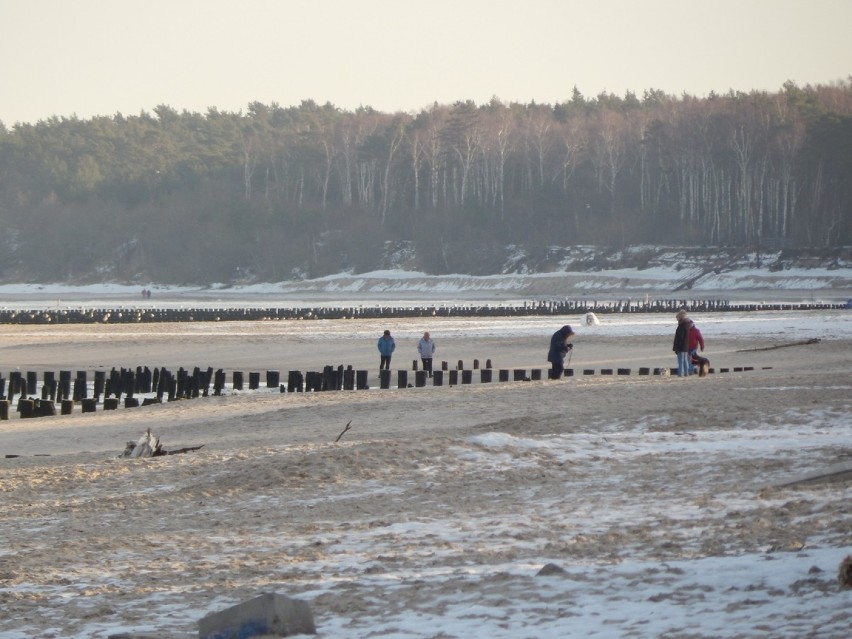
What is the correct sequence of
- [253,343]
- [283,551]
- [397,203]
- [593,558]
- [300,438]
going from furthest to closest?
[397,203] → [253,343] → [300,438] → [283,551] → [593,558]

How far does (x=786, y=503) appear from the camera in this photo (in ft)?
34.0

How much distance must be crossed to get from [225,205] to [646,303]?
74.6 meters

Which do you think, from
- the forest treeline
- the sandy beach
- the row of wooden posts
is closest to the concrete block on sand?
the sandy beach

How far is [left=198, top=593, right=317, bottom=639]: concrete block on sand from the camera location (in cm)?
740

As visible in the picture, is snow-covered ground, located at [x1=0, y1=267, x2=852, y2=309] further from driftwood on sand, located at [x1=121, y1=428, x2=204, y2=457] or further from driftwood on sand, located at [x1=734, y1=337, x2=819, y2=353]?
driftwood on sand, located at [x1=121, y1=428, x2=204, y2=457]

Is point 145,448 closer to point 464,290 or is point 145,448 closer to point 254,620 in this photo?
point 254,620

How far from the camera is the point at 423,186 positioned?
133625mm

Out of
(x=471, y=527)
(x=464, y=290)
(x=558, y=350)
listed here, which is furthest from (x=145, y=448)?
(x=464, y=290)

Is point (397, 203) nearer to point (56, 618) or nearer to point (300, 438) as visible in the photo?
point (300, 438)

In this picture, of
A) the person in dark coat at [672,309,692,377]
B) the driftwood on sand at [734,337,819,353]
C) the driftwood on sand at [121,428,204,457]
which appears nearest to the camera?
the driftwood on sand at [121,428,204,457]

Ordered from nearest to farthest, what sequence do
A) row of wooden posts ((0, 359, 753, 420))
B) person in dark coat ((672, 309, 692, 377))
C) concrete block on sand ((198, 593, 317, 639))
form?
1. concrete block on sand ((198, 593, 317, 639))
2. person in dark coat ((672, 309, 692, 377))
3. row of wooden posts ((0, 359, 753, 420))

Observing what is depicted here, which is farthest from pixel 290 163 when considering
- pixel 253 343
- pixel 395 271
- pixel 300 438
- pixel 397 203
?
pixel 300 438

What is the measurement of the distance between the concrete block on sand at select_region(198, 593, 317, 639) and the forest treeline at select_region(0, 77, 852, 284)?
97.1 m

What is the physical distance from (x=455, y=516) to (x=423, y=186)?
123 meters
